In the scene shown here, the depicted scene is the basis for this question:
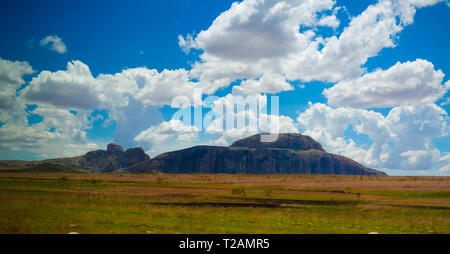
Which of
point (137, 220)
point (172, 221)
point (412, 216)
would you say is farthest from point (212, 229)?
point (412, 216)

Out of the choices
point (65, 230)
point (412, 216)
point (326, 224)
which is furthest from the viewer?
point (412, 216)

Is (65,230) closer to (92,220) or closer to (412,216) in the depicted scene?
(92,220)

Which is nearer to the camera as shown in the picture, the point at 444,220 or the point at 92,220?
the point at 92,220

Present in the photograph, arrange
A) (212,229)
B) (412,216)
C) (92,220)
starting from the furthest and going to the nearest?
(412,216) < (92,220) < (212,229)
